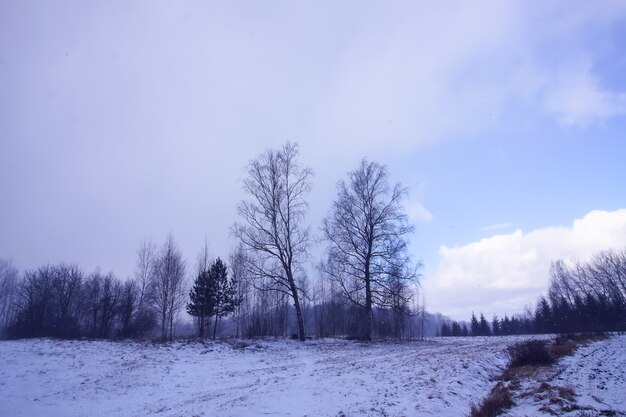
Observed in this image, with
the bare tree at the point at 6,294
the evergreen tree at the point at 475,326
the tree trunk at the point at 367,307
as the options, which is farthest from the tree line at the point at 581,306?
the bare tree at the point at 6,294

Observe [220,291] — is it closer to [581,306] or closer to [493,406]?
[493,406]

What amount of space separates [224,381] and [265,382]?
2.33 m

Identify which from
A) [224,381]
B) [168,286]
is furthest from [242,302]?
[224,381]

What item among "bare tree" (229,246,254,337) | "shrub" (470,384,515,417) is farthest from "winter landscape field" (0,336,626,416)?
"bare tree" (229,246,254,337)

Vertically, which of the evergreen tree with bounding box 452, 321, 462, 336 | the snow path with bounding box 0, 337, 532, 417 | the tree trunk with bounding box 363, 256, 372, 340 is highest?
the tree trunk with bounding box 363, 256, 372, 340

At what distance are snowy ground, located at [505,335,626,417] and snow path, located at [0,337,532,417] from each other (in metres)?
1.39

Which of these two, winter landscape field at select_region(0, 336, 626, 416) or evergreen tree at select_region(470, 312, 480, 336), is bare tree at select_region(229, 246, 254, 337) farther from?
evergreen tree at select_region(470, 312, 480, 336)

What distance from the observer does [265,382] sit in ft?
43.1

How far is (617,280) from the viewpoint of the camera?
74875 millimetres

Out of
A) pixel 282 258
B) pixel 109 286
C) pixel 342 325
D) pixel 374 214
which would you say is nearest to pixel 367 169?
pixel 374 214

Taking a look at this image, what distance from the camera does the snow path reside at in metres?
9.83

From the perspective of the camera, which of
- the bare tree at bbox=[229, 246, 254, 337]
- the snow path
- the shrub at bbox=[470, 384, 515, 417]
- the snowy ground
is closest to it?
the snowy ground

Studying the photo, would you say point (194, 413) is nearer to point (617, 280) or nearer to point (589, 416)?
point (589, 416)

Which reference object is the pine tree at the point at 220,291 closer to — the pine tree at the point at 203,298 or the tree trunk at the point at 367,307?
the pine tree at the point at 203,298
